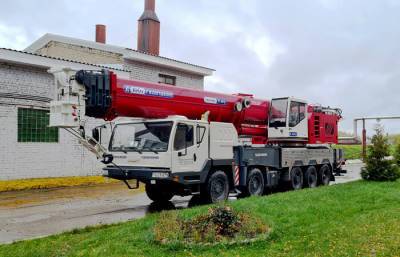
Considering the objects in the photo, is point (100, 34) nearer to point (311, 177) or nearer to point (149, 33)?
point (149, 33)

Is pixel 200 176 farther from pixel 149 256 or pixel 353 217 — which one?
pixel 149 256

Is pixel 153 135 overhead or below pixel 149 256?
overhead

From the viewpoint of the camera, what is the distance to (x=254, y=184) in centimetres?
1470

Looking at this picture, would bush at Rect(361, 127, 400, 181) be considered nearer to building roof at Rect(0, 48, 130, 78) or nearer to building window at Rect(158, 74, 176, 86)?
building roof at Rect(0, 48, 130, 78)

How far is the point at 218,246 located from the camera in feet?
22.7

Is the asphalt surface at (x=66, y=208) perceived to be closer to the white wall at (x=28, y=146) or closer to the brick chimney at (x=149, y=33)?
the white wall at (x=28, y=146)

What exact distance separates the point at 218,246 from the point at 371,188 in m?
8.73

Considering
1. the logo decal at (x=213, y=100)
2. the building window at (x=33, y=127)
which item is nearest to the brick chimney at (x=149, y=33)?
the building window at (x=33, y=127)

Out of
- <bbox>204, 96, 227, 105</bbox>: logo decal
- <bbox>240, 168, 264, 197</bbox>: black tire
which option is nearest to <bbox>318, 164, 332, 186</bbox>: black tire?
<bbox>240, 168, 264, 197</bbox>: black tire

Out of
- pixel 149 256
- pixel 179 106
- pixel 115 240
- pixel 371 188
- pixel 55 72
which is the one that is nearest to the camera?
pixel 149 256

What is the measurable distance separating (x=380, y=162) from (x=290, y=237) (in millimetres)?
10347

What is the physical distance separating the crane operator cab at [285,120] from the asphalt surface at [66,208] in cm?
396

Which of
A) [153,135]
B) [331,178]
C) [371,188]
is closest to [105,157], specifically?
[153,135]

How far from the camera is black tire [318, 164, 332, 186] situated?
18.5 meters
